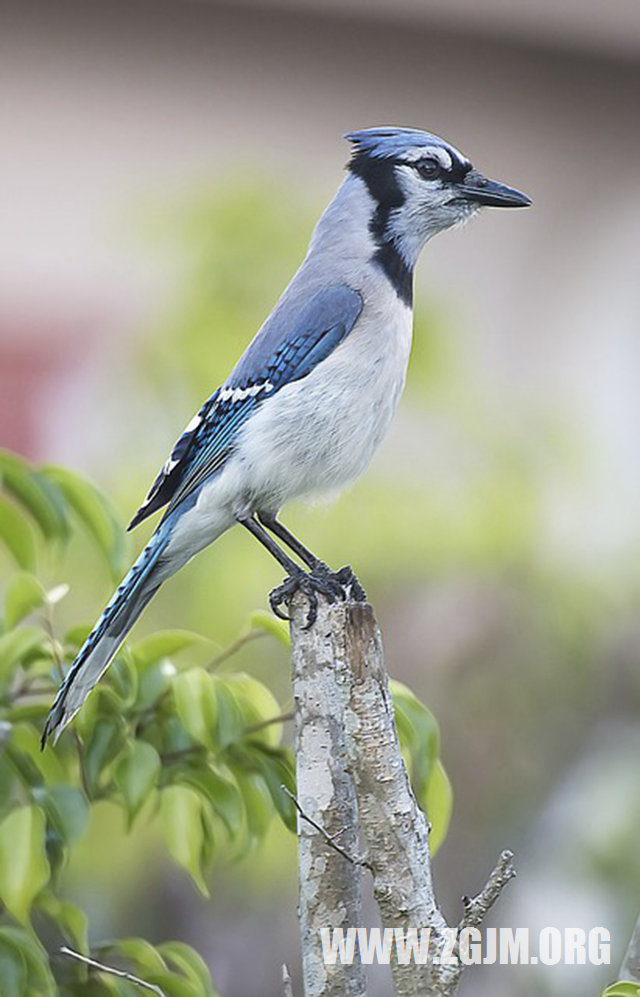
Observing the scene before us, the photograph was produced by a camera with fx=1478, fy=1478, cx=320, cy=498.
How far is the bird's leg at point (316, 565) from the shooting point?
0.97 meters

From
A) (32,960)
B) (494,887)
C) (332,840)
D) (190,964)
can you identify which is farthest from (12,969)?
(494,887)

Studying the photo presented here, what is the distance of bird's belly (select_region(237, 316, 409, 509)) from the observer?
102cm

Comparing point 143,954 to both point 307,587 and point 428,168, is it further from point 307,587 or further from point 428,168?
point 428,168

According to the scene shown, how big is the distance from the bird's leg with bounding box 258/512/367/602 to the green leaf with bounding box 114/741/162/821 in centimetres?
17

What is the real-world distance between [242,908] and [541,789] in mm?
479

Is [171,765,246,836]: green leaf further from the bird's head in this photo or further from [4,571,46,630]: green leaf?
the bird's head

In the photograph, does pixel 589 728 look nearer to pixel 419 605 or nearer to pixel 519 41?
pixel 419 605

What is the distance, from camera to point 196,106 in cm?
249

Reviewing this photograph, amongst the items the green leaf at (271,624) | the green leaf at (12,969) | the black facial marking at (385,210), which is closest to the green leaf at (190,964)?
the green leaf at (12,969)

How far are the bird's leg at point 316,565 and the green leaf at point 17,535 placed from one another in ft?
0.55

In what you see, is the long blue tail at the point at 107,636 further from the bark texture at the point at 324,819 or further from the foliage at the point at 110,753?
the bark texture at the point at 324,819

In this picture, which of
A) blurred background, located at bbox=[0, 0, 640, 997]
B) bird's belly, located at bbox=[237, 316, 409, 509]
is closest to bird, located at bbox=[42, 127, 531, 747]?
bird's belly, located at bbox=[237, 316, 409, 509]

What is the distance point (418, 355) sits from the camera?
2.05 metres

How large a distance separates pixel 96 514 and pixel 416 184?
326 mm
